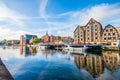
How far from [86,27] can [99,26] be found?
39.8 feet

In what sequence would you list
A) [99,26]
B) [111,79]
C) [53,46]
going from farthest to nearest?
[53,46], [99,26], [111,79]

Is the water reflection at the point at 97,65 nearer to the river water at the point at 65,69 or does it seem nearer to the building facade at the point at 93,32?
the river water at the point at 65,69

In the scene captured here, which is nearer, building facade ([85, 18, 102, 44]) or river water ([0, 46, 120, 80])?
river water ([0, 46, 120, 80])

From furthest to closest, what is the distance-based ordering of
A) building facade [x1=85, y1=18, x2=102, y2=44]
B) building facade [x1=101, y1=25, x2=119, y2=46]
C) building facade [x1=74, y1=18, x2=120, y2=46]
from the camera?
building facade [x1=85, y1=18, x2=102, y2=44]
building facade [x1=74, y1=18, x2=120, y2=46]
building facade [x1=101, y1=25, x2=119, y2=46]

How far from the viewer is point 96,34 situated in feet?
348

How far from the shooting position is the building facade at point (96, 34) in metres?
96.5

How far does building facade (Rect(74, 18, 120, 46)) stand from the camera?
317 feet

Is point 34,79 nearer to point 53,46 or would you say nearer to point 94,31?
point 94,31

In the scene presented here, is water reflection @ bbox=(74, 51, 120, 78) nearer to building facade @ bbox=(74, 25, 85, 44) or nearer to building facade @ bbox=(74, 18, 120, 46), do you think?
building facade @ bbox=(74, 18, 120, 46)

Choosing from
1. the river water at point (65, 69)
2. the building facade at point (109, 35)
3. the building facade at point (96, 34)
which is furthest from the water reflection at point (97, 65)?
the building facade at point (109, 35)

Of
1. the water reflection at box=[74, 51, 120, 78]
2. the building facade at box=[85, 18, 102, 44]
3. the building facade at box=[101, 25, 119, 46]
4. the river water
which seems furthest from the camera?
the building facade at box=[85, 18, 102, 44]

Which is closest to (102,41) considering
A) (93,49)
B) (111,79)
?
(93,49)

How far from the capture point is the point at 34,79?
885 inches

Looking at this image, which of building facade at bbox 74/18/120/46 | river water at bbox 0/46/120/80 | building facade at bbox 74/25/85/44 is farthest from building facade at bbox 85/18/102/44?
river water at bbox 0/46/120/80
